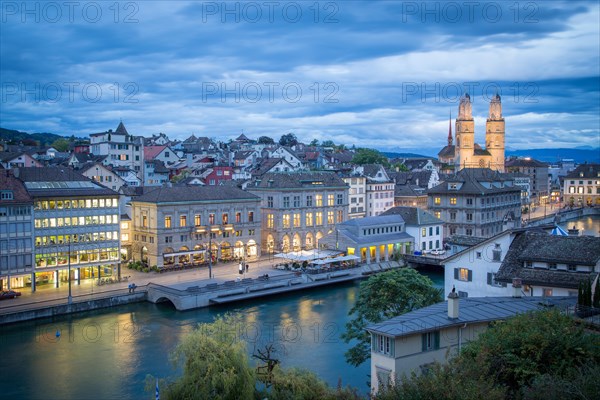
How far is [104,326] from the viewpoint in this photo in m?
42.7

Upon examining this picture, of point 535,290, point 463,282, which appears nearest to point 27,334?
point 463,282

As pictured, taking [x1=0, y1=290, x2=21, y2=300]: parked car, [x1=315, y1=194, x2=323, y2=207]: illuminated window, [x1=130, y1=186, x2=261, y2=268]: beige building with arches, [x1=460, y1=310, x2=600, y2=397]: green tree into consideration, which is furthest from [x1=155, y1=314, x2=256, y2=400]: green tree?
[x1=315, y1=194, x2=323, y2=207]: illuminated window

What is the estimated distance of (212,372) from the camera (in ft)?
76.3

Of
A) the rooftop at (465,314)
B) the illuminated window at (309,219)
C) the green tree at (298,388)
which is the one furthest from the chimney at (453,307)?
the illuminated window at (309,219)

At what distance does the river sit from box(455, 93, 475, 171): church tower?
4215 inches

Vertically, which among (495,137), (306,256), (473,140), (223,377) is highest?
(495,137)

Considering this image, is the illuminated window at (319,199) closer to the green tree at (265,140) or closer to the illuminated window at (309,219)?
the illuminated window at (309,219)

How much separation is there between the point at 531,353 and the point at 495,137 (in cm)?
14736

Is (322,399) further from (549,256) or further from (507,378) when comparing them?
(549,256)

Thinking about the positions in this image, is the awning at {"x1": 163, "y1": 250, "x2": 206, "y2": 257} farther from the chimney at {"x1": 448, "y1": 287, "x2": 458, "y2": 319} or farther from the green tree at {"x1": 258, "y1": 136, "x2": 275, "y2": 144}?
the green tree at {"x1": 258, "y1": 136, "x2": 275, "y2": 144}

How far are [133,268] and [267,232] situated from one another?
17.0 m

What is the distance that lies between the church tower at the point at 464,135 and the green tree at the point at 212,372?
13291 cm

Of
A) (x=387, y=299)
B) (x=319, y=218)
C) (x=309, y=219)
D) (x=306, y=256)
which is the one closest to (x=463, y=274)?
(x=387, y=299)

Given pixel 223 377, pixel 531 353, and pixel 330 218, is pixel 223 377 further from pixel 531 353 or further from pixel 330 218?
pixel 330 218
